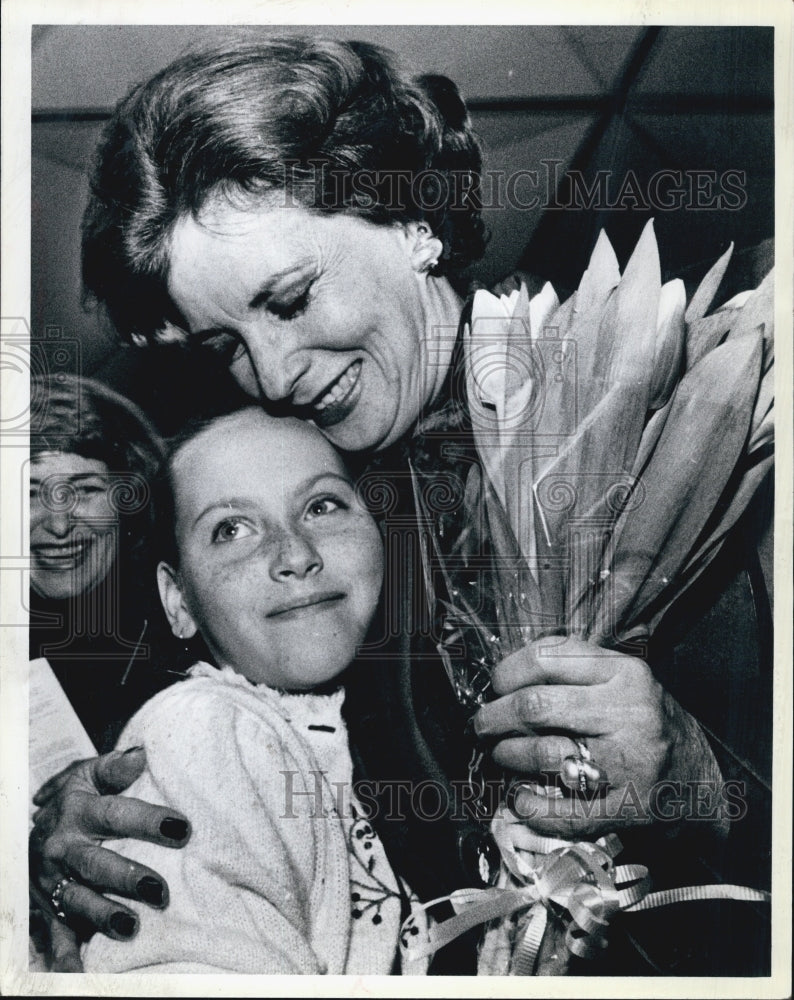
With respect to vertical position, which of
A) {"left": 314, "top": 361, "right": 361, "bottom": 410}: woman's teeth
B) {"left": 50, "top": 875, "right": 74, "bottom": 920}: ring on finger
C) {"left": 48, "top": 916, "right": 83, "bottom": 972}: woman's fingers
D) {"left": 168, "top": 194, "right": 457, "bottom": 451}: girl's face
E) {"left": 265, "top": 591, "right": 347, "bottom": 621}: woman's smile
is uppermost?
{"left": 168, "top": 194, "right": 457, "bottom": 451}: girl's face

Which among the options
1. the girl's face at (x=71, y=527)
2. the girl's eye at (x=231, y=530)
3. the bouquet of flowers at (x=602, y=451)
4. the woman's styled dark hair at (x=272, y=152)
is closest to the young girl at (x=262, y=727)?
the girl's eye at (x=231, y=530)

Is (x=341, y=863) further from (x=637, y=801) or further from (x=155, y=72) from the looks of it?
(x=155, y=72)

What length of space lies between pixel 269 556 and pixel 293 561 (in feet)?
0.15

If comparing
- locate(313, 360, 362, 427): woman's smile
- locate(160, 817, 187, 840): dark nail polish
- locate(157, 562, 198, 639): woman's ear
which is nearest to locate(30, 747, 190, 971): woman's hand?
locate(160, 817, 187, 840): dark nail polish

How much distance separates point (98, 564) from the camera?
177cm

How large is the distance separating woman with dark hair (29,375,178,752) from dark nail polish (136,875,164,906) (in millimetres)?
257

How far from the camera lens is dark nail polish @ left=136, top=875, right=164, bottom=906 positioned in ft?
5.68

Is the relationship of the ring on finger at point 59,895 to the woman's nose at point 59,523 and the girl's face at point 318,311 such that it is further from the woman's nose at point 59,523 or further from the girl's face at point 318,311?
the girl's face at point 318,311

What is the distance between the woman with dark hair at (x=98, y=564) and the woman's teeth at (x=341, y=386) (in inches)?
12.7

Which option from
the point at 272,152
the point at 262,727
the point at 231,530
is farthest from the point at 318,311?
the point at 262,727

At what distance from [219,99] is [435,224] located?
0.47m

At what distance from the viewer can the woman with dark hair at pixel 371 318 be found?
175 centimetres

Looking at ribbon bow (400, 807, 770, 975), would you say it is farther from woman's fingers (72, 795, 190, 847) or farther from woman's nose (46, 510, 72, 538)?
woman's nose (46, 510, 72, 538)

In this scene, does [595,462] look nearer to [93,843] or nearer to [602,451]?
[602,451]
